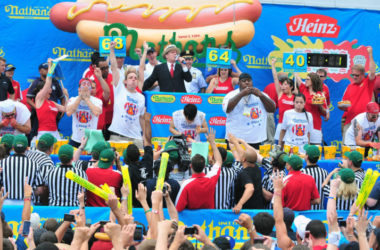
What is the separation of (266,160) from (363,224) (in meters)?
4.39

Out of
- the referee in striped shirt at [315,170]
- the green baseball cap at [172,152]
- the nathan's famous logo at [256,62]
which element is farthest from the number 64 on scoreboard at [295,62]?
the green baseball cap at [172,152]

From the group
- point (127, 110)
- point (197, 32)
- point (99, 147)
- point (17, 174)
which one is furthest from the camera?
point (197, 32)

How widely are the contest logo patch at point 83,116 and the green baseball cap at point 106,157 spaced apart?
281cm

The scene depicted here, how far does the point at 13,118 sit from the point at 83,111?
3.40 ft

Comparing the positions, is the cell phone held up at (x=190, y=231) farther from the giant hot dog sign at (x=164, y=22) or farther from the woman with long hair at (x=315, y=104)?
the giant hot dog sign at (x=164, y=22)

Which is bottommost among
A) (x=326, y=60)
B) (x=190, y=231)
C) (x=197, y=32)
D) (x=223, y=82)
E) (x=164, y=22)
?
(x=190, y=231)

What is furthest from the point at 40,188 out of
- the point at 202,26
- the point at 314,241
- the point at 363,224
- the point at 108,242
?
the point at 202,26

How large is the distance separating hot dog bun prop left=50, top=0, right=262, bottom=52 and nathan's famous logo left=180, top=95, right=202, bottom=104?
2.41m

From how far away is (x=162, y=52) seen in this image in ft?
48.7

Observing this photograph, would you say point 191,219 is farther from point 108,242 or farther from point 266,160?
point 108,242

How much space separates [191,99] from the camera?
12.8 m

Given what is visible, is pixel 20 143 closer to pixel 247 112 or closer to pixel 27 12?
pixel 247 112

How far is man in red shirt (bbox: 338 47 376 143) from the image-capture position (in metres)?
13.9

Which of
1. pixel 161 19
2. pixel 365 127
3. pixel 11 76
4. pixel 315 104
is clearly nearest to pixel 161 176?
pixel 365 127
